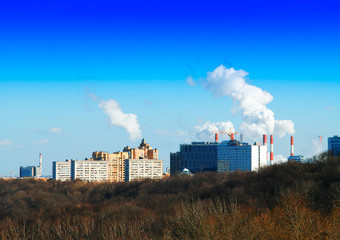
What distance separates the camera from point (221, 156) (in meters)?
160

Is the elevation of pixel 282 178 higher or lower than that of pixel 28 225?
higher

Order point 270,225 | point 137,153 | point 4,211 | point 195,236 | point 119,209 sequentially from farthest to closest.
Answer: point 137,153
point 4,211
point 119,209
point 195,236
point 270,225

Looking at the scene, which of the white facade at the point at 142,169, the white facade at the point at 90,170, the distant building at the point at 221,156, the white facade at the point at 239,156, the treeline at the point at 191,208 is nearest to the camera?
the treeline at the point at 191,208

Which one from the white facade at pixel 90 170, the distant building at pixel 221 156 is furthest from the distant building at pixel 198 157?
the white facade at pixel 90 170

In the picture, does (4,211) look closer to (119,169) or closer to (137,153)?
(119,169)

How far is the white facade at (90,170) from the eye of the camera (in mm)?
164875

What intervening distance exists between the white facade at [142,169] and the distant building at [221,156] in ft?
20.6

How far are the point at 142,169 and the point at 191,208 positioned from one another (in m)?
126

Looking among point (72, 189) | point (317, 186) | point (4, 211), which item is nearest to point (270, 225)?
point (317, 186)

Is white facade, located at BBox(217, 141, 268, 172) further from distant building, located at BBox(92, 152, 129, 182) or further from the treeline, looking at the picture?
the treeline

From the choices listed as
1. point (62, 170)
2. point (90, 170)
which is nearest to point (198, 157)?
point (90, 170)

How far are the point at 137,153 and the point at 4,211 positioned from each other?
421 feet

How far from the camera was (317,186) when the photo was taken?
4984 centimetres

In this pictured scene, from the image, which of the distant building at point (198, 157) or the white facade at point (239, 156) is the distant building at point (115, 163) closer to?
the distant building at point (198, 157)
